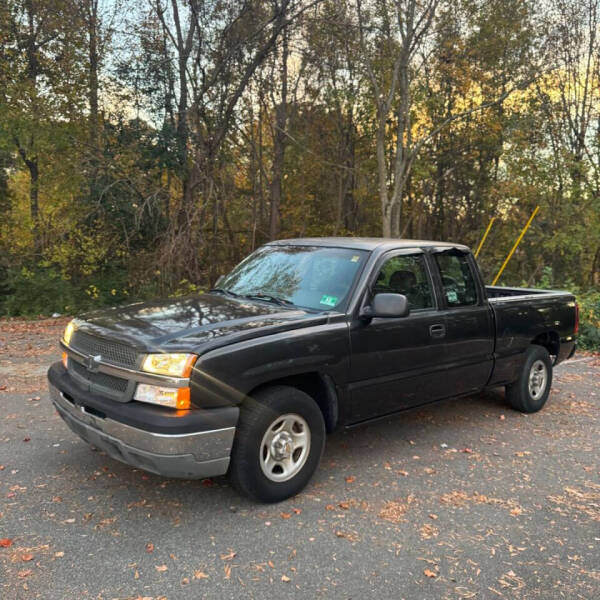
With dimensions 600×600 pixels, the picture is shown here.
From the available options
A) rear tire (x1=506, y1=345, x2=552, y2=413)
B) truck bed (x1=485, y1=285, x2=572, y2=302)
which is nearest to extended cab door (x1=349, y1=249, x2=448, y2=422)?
rear tire (x1=506, y1=345, x2=552, y2=413)

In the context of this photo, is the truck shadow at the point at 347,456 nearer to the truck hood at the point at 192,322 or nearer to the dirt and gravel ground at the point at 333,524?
the dirt and gravel ground at the point at 333,524

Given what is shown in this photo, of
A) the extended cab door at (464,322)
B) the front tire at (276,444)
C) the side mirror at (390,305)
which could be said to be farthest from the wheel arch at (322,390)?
the extended cab door at (464,322)

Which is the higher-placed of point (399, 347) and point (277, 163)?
point (277, 163)

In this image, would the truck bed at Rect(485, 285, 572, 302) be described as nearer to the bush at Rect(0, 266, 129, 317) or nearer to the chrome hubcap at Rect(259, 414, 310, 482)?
the chrome hubcap at Rect(259, 414, 310, 482)

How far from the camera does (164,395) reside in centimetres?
339

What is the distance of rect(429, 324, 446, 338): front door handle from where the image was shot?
480 centimetres

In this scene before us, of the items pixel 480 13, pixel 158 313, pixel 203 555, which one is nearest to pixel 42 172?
pixel 480 13

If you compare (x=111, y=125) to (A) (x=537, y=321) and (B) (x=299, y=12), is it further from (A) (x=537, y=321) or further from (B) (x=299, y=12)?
(A) (x=537, y=321)

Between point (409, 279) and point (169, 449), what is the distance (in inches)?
101

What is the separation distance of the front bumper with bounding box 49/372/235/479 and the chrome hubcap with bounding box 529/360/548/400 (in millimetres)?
4038

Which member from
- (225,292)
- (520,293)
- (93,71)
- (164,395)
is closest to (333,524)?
(164,395)

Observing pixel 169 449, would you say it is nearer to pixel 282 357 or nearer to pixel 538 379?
pixel 282 357

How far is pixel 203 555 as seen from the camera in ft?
10.6

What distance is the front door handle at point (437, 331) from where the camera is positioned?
15.8ft
